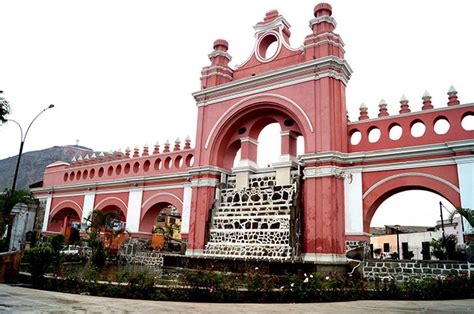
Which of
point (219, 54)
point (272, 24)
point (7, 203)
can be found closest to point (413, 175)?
point (272, 24)

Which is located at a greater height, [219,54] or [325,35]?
[219,54]

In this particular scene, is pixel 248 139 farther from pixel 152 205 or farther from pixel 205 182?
pixel 152 205

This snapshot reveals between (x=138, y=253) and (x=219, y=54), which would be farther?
(x=138, y=253)

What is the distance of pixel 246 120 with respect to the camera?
17.0 m

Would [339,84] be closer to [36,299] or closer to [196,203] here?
[196,203]

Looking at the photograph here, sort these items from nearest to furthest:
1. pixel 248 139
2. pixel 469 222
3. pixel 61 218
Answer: pixel 469 222
pixel 248 139
pixel 61 218

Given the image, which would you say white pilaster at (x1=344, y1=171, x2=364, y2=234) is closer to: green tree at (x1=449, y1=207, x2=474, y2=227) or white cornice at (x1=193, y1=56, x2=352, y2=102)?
green tree at (x1=449, y1=207, x2=474, y2=227)

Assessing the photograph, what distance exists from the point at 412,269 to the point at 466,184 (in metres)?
3.05

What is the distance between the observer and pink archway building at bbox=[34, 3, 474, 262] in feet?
41.9

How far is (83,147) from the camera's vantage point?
69312mm

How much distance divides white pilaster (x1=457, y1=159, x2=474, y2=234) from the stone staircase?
5380 mm

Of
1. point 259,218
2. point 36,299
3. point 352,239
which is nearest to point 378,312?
point 36,299

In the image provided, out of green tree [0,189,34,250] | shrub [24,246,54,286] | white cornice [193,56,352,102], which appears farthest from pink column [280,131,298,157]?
green tree [0,189,34,250]

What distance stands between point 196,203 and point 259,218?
10.4 feet
